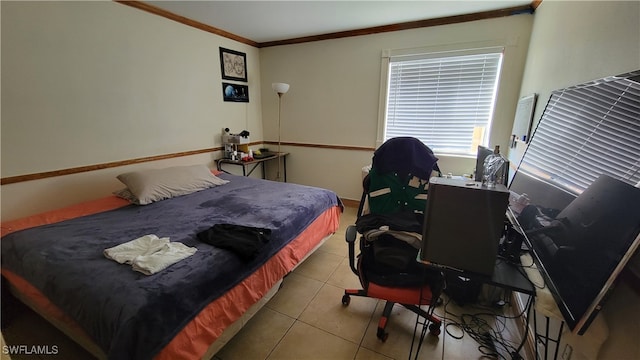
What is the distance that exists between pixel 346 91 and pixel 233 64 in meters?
1.67

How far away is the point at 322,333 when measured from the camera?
169cm

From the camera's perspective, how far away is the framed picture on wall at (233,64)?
354 centimetres

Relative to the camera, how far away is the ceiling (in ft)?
8.50

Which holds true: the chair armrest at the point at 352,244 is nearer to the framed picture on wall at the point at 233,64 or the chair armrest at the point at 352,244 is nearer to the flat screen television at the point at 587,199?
the flat screen television at the point at 587,199

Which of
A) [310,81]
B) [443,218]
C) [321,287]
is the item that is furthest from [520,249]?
[310,81]

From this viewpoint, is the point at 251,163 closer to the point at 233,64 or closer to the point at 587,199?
the point at 233,64

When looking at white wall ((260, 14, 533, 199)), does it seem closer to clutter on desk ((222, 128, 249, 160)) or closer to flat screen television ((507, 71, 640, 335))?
clutter on desk ((222, 128, 249, 160))

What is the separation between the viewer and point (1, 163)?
6.23 feet

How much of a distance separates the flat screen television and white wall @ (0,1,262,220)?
3361 millimetres

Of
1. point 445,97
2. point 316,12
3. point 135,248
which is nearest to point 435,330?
point 135,248

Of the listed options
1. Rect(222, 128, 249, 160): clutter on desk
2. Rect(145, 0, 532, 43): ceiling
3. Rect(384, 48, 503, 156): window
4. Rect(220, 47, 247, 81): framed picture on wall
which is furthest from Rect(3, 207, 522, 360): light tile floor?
Rect(220, 47, 247, 81): framed picture on wall

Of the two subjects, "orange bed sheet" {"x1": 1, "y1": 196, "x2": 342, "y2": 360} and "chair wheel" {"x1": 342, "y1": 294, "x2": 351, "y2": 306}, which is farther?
"chair wheel" {"x1": 342, "y1": 294, "x2": 351, "y2": 306}

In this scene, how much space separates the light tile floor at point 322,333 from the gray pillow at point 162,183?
3.27ft

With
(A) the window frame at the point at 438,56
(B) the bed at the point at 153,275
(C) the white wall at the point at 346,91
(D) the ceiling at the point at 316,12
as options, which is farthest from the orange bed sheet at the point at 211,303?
(D) the ceiling at the point at 316,12
